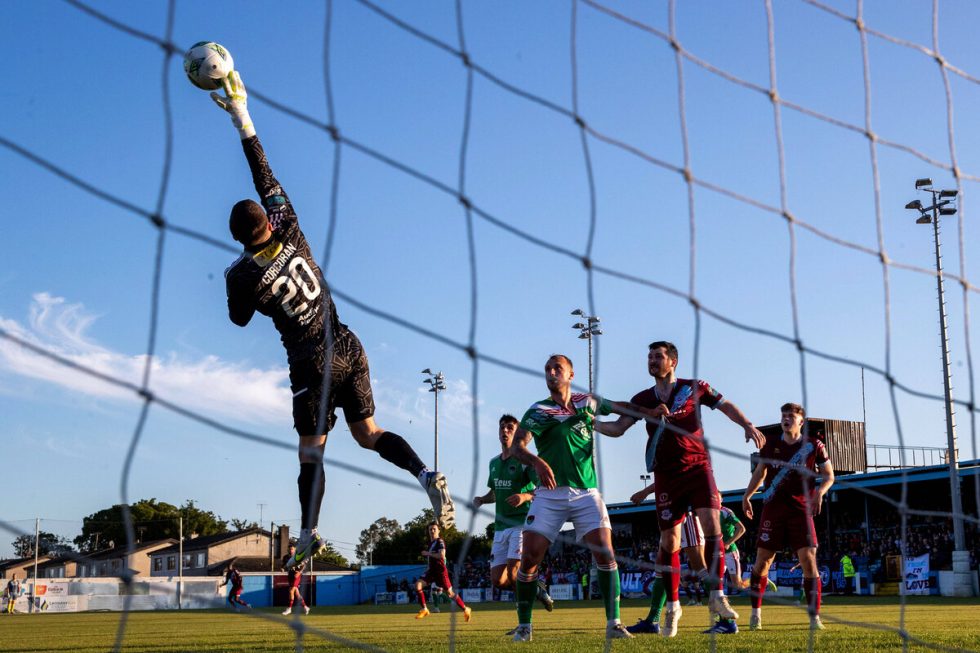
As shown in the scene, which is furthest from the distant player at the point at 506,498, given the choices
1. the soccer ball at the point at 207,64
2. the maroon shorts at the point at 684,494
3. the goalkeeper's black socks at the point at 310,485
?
the soccer ball at the point at 207,64

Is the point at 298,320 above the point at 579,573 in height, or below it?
above

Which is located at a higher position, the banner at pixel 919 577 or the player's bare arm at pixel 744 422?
the player's bare arm at pixel 744 422

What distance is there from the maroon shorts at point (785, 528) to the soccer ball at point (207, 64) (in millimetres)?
5469

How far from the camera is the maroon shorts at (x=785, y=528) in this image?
8.46 meters

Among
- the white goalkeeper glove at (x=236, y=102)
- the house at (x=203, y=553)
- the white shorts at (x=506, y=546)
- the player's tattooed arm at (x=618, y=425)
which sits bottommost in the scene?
the house at (x=203, y=553)

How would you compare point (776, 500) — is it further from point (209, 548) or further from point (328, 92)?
point (209, 548)

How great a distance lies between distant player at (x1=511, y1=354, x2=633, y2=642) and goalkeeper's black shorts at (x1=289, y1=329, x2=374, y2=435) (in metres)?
1.02

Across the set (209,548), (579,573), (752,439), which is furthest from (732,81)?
(209,548)

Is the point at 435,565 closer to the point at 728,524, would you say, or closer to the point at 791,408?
the point at 728,524

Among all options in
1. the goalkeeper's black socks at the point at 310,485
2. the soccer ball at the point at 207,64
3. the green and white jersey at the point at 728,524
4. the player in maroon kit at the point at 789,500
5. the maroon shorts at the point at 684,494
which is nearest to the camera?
the soccer ball at the point at 207,64

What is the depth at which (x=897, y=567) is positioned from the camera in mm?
25578

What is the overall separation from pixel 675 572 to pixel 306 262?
10.6 ft

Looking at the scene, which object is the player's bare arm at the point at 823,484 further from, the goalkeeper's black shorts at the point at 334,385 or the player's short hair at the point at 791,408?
the goalkeeper's black shorts at the point at 334,385

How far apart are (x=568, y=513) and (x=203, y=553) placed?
6576 centimetres
